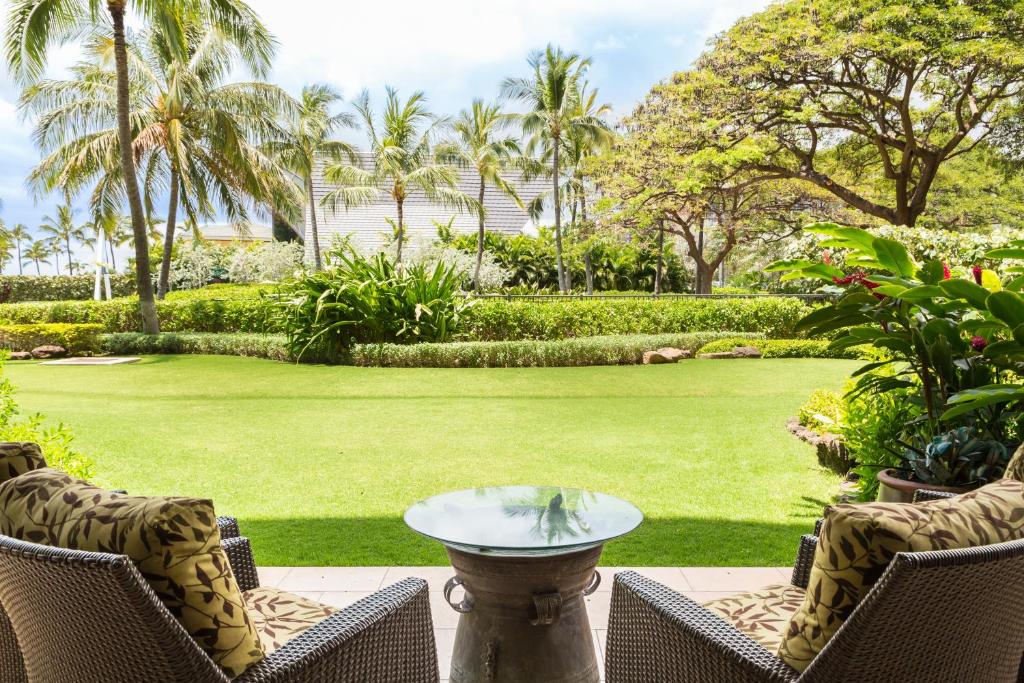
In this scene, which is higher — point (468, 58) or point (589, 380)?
point (468, 58)

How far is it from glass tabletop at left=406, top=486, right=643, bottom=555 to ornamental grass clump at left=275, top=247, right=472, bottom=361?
841 cm

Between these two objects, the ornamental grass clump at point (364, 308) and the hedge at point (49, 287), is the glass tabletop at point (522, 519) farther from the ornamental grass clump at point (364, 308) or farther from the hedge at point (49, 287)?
the hedge at point (49, 287)

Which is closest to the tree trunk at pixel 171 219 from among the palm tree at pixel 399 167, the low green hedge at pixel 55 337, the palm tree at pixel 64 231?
the low green hedge at pixel 55 337

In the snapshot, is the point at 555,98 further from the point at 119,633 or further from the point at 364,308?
the point at 119,633

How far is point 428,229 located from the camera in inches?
968

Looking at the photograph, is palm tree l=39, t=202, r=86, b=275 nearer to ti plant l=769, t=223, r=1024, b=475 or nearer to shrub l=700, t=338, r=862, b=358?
shrub l=700, t=338, r=862, b=358

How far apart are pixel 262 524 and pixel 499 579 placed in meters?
2.44

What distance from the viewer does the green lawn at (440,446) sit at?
3.67m

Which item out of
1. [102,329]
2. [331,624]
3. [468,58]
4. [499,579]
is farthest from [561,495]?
[468,58]

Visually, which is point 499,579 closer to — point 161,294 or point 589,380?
point 589,380

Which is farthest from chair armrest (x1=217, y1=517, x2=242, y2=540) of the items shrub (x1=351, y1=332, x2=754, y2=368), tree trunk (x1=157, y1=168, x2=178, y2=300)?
tree trunk (x1=157, y1=168, x2=178, y2=300)

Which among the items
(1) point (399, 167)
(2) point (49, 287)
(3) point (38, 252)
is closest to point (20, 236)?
(3) point (38, 252)

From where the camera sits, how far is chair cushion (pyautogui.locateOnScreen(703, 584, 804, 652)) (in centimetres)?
168

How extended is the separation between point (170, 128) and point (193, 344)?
574 cm
